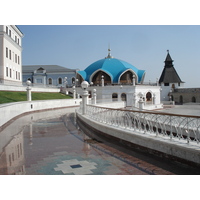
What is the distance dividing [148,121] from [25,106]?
11634mm

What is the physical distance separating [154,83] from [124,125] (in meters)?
36.3

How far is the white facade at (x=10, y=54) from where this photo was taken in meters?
27.5

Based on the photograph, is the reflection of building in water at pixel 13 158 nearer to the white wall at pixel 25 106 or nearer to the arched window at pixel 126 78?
the white wall at pixel 25 106

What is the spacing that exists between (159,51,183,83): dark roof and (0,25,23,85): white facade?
34816mm

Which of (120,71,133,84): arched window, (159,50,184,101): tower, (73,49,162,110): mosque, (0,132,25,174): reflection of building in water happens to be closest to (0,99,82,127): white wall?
(0,132,25,174): reflection of building in water

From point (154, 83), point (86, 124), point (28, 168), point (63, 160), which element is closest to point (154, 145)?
point (63, 160)

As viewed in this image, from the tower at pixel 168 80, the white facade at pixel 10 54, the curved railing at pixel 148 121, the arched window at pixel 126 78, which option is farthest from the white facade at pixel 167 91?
the curved railing at pixel 148 121

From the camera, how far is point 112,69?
44.1 metres

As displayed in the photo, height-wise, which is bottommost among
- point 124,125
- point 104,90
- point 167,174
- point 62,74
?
point 167,174

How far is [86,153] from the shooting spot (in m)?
5.50

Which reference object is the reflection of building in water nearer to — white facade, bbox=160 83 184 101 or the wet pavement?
the wet pavement

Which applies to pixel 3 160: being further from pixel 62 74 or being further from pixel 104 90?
pixel 62 74

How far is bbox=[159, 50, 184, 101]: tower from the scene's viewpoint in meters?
52.7

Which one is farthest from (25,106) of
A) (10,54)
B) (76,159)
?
(10,54)
